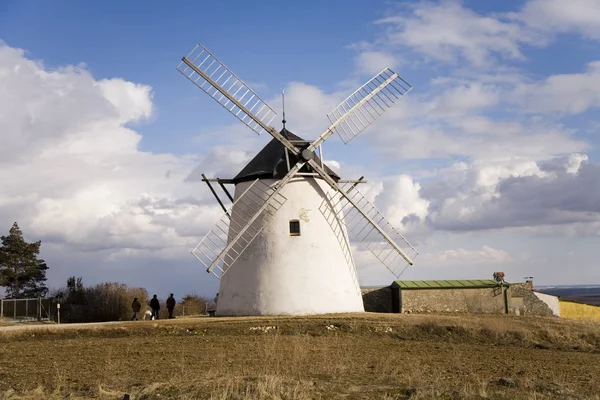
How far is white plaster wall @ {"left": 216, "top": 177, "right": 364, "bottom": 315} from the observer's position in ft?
75.5

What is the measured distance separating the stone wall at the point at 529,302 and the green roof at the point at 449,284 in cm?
81

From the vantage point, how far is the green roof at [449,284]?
27.5 m

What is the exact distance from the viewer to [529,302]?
29.1m

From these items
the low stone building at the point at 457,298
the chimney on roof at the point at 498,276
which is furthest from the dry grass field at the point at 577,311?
the chimney on roof at the point at 498,276

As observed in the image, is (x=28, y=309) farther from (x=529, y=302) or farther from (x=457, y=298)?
(x=529, y=302)

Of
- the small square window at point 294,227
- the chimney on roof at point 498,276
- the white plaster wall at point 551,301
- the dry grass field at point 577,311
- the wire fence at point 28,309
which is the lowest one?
the dry grass field at point 577,311

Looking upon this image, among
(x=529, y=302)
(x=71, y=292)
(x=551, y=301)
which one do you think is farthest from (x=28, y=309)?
(x=551, y=301)

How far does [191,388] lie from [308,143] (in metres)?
15.9

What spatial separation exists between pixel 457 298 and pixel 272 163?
10.1 meters

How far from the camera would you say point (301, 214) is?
23.8 metres

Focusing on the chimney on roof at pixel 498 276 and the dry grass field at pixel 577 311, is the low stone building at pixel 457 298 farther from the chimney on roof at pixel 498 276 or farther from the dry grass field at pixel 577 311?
the dry grass field at pixel 577 311

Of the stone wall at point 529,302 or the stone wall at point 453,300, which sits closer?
the stone wall at point 453,300

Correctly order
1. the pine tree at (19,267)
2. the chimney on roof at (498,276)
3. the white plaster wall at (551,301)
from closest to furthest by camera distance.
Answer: the chimney on roof at (498,276)
the white plaster wall at (551,301)
the pine tree at (19,267)

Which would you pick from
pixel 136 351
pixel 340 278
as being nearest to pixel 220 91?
pixel 340 278
